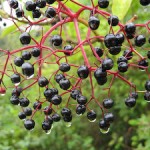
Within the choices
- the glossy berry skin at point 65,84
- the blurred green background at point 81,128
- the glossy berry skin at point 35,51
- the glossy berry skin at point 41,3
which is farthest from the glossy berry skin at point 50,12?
the blurred green background at point 81,128

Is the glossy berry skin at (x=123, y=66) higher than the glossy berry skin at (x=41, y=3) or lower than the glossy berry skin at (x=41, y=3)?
lower

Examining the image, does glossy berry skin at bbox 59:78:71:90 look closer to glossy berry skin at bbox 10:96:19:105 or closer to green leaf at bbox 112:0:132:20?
glossy berry skin at bbox 10:96:19:105

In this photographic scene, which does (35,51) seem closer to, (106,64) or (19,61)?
(19,61)

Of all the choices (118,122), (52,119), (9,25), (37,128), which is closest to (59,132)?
(37,128)

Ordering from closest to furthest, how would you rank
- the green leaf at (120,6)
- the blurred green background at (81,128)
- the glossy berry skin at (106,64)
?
the glossy berry skin at (106,64) → the green leaf at (120,6) → the blurred green background at (81,128)

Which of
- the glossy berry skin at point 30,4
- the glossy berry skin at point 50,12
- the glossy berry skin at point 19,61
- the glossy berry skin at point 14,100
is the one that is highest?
the glossy berry skin at point 30,4

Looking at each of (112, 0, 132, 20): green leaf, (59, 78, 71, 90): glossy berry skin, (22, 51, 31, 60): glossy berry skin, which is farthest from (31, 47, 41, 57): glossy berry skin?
(112, 0, 132, 20): green leaf

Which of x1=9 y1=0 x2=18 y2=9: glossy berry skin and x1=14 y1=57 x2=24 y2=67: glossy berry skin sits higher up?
x1=9 y1=0 x2=18 y2=9: glossy berry skin

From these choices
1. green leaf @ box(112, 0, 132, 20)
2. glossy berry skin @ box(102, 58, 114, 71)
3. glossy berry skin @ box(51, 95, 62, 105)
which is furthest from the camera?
green leaf @ box(112, 0, 132, 20)

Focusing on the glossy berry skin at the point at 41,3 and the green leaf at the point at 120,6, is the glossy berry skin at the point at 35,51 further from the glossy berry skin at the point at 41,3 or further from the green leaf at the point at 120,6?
the green leaf at the point at 120,6

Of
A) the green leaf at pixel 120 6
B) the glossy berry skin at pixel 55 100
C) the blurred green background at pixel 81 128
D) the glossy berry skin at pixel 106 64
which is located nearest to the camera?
the glossy berry skin at pixel 106 64

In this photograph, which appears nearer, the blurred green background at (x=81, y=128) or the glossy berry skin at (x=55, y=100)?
the glossy berry skin at (x=55, y=100)

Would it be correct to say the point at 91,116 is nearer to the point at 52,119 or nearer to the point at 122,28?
the point at 52,119

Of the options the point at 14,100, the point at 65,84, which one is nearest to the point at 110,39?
the point at 65,84
